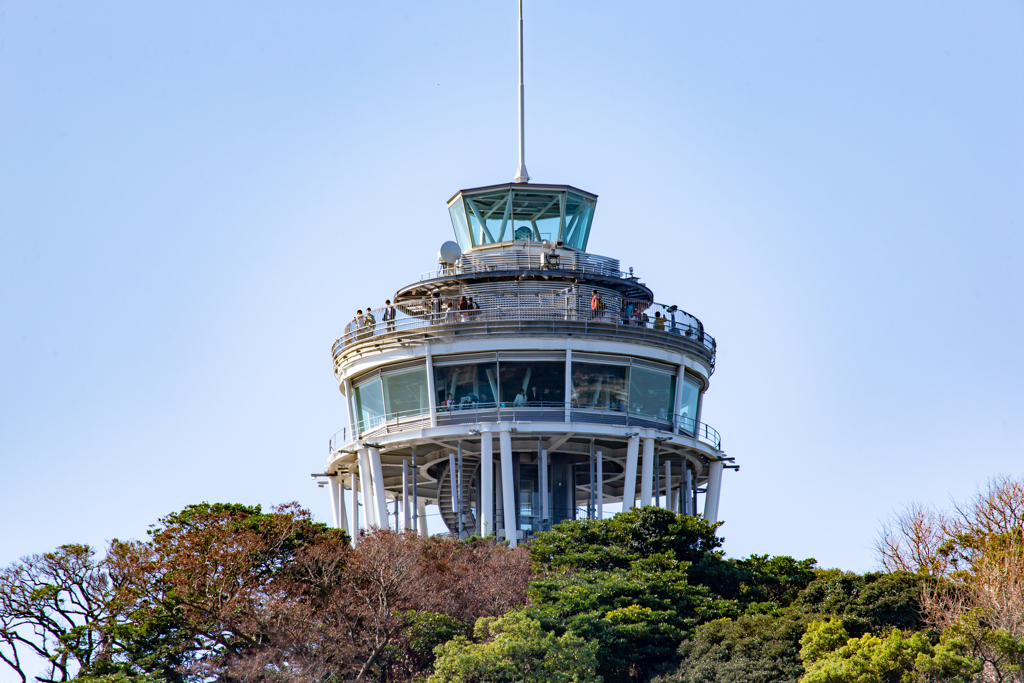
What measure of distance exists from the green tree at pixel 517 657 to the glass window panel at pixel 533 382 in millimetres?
19614

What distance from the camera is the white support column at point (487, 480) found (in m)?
65.8

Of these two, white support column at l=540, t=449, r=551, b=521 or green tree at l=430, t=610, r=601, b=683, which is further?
white support column at l=540, t=449, r=551, b=521

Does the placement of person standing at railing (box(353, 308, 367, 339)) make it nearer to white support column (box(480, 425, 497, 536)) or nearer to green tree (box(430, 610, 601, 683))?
white support column (box(480, 425, 497, 536))

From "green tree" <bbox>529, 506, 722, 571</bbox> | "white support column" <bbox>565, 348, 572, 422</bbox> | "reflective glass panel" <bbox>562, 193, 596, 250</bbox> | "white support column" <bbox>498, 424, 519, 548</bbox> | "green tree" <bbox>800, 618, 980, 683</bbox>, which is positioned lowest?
"green tree" <bbox>800, 618, 980, 683</bbox>

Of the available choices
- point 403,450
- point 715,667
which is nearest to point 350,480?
point 403,450

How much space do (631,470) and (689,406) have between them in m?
5.21

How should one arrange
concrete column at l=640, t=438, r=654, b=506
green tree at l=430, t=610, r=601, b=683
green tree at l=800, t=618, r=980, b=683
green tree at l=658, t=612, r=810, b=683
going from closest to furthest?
1. green tree at l=800, t=618, r=980, b=683
2. green tree at l=430, t=610, r=601, b=683
3. green tree at l=658, t=612, r=810, b=683
4. concrete column at l=640, t=438, r=654, b=506

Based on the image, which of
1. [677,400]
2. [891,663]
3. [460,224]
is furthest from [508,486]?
[891,663]

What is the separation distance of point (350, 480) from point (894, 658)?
113 ft

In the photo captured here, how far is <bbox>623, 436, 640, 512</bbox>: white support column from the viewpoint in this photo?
67.1m

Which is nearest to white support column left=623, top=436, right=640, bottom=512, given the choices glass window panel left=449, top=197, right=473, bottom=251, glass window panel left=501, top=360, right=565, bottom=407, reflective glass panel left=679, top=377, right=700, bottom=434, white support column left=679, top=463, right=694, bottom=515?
reflective glass panel left=679, top=377, right=700, bottom=434

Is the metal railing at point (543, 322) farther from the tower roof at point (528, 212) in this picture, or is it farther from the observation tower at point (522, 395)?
the tower roof at point (528, 212)

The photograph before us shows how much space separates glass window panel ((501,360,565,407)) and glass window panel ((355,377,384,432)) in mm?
6052

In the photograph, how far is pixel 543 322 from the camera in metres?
66.6
